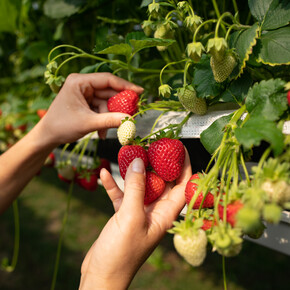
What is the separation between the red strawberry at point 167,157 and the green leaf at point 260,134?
17cm

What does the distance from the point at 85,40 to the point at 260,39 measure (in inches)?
38.2

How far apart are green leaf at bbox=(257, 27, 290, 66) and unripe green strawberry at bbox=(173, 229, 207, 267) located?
32 centimetres

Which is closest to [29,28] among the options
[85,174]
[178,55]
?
[85,174]

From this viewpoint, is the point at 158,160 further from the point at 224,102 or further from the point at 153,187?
the point at 224,102

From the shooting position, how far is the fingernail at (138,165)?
56cm

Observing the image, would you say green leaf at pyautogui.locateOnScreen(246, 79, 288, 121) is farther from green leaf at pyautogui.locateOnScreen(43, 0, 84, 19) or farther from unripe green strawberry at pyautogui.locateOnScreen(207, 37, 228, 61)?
green leaf at pyautogui.locateOnScreen(43, 0, 84, 19)

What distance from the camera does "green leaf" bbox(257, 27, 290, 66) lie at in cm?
53

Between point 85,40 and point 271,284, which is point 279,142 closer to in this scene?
point 85,40

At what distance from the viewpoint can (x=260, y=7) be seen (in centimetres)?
58

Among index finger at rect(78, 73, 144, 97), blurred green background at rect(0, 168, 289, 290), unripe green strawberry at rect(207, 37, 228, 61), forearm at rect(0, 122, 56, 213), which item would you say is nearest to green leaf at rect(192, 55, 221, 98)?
unripe green strawberry at rect(207, 37, 228, 61)

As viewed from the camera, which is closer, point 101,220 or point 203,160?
point 203,160

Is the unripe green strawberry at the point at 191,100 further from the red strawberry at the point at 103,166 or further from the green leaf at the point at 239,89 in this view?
the red strawberry at the point at 103,166

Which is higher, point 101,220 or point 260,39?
point 260,39

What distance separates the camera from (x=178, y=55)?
0.87m
